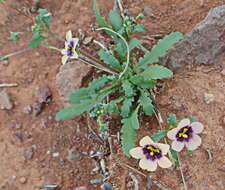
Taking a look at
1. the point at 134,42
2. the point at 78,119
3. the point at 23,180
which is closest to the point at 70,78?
the point at 78,119

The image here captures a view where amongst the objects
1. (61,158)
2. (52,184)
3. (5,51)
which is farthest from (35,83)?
(52,184)

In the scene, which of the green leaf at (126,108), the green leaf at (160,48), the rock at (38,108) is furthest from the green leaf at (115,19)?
the rock at (38,108)

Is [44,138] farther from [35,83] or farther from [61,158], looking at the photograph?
[35,83]

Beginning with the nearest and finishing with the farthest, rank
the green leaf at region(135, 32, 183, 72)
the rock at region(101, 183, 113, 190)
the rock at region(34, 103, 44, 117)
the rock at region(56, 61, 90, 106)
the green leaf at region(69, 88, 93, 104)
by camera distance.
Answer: the green leaf at region(135, 32, 183, 72), the rock at region(101, 183, 113, 190), the green leaf at region(69, 88, 93, 104), the rock at region(56, 61, 90, 106), the rock at region(34, 103, 44, 117)

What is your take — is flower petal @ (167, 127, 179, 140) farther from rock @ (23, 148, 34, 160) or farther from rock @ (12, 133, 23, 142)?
rock @ (12, 133, 23, 142)

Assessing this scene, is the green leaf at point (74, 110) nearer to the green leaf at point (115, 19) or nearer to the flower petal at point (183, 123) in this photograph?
the green leaf at point (115, 19)

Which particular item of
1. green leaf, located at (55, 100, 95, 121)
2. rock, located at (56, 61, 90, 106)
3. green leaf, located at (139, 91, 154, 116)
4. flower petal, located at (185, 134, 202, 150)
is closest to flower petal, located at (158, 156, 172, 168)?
flower petal, located at (185, 134, 202, 150)
